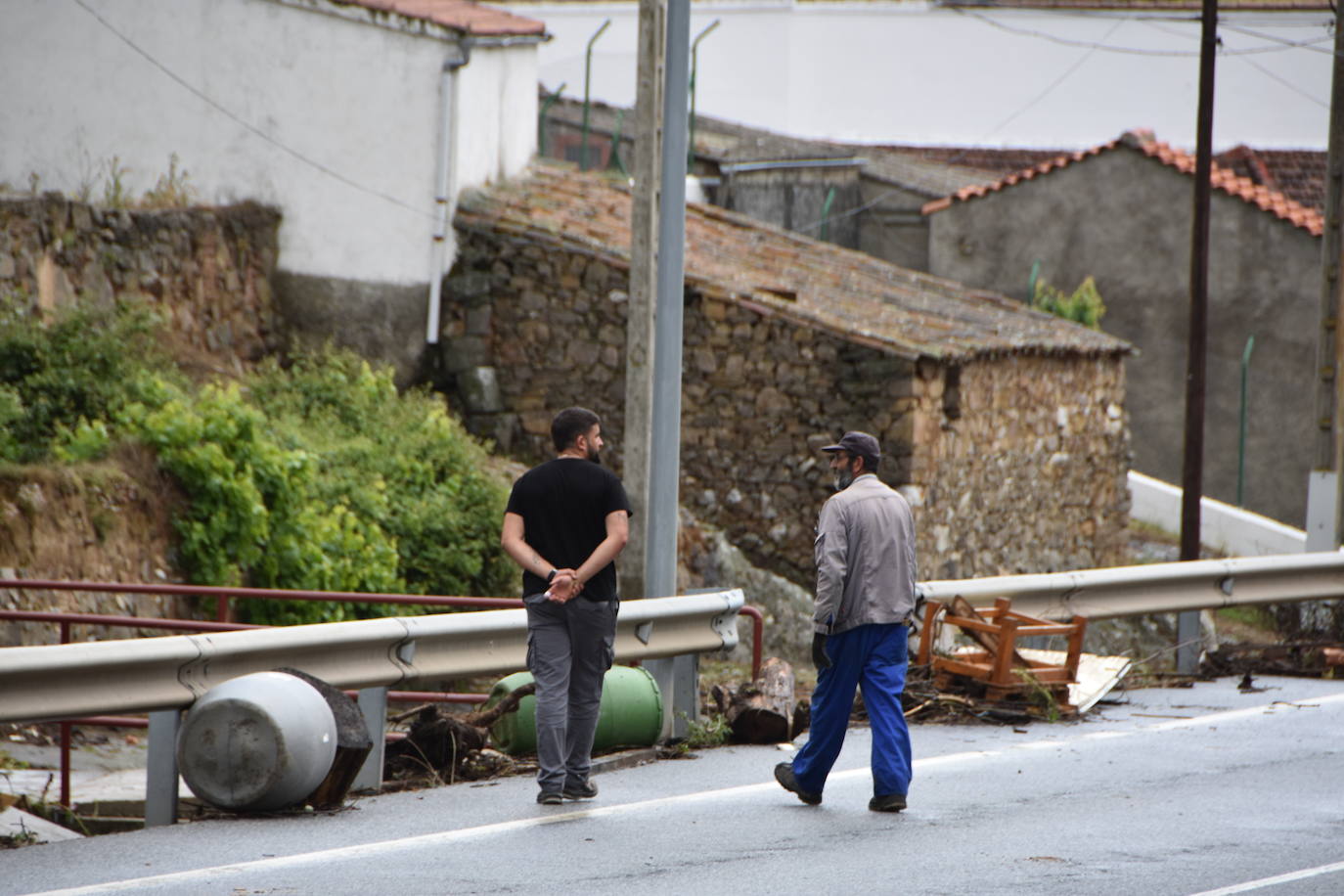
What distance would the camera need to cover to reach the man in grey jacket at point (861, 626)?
26.4ft

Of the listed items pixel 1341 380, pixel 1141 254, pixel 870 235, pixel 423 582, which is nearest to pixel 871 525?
pixel 423 582

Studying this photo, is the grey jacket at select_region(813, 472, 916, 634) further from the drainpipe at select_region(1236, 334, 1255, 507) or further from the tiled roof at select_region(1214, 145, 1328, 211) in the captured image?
the tiled roof at select_region(1214, 145, 1328, 211)

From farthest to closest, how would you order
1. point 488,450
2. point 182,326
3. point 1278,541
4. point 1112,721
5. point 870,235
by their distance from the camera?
point 870,235 < point 1278,541 < point 488,450 < point 182,326 < point 1112,721

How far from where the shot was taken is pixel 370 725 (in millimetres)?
8445

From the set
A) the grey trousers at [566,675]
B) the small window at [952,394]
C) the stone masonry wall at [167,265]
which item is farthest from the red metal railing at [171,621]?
the small window at [952,394]

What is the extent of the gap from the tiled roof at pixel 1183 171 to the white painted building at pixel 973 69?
384 inches

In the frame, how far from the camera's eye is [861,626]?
8.10 m

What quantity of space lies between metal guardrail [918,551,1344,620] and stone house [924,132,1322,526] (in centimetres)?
1467

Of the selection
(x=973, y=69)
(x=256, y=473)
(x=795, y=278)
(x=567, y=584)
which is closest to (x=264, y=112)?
(x=256, y=473)

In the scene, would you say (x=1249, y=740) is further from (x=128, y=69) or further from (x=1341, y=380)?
(x=128, y=69)

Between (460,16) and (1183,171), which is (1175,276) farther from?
(460,16)

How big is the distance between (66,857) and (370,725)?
188 cm

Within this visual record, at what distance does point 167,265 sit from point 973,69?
26879mm

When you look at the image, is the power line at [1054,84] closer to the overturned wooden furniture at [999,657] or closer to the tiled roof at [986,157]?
the tiled roof at [986,157]
